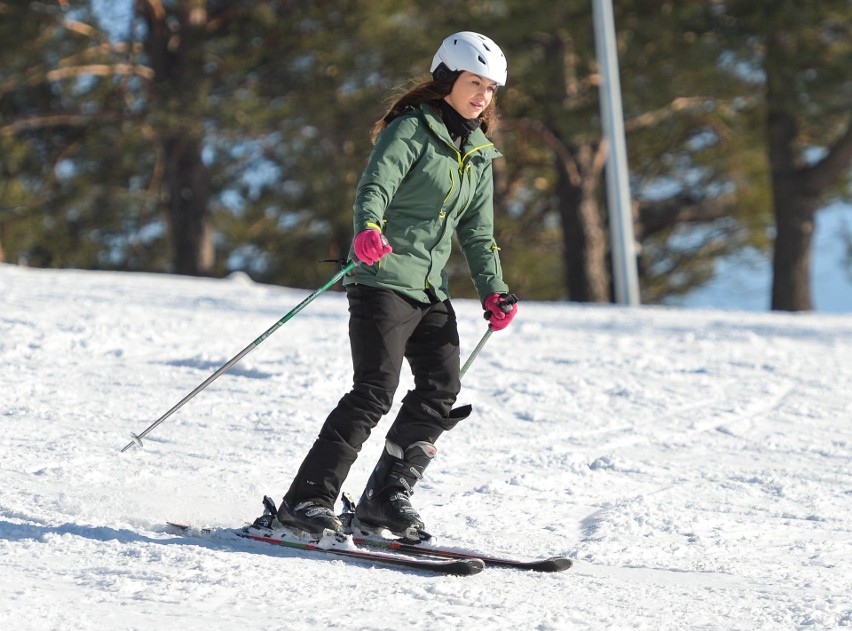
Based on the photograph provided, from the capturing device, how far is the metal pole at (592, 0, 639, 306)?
507 inches

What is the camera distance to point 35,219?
19.2m

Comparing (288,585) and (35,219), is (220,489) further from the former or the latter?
(35,219)

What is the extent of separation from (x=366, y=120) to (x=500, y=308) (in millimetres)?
12986

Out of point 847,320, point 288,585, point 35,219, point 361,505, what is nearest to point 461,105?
point 361,505

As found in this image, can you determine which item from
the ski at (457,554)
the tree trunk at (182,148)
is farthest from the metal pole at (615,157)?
the ski at (457,554)

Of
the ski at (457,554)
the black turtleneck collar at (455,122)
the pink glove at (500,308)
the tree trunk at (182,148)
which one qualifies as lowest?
the ski at (457,554)

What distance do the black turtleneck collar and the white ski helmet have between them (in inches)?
4.3

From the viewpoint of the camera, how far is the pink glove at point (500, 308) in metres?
3.46

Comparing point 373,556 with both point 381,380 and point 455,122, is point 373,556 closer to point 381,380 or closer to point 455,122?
point 381,380

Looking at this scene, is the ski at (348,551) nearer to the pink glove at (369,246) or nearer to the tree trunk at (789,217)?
the pink glove at (369,246)

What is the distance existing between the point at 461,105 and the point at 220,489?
62.7 inches

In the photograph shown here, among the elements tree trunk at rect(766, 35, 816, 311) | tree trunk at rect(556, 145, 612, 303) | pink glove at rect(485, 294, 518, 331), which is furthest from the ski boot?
tree trunk at rect(556, 145, 612, 303)

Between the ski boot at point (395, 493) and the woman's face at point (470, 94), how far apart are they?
3.32 ft

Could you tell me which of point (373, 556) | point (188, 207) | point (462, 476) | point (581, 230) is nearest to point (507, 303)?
point (373, 556)
